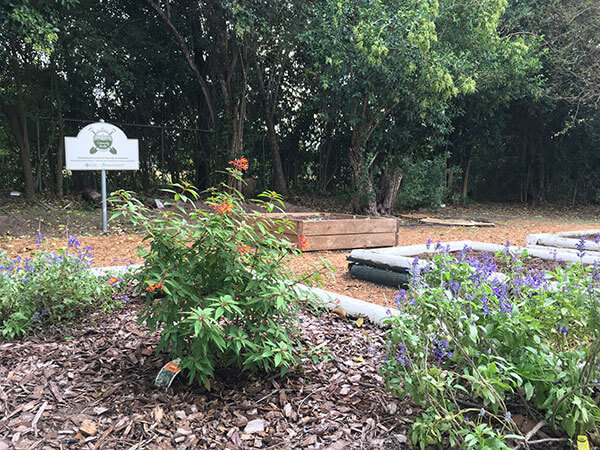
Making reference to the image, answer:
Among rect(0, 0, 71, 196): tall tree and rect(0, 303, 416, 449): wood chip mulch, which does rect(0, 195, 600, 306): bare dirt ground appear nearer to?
rect(0, 0, 71, 196): tall tree

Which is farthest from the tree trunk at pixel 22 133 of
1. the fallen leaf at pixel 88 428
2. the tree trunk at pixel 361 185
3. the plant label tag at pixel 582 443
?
the plant label tag at pixel 582 443

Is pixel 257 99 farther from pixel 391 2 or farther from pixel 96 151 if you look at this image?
pixel 96 151

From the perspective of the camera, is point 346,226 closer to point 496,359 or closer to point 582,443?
point 496,359

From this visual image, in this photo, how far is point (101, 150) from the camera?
25.3 ft

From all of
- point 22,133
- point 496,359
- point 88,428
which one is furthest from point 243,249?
point 22,133

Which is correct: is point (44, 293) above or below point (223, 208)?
below

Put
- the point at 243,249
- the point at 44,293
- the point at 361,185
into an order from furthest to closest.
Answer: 1. the point at 361,185
2. the point at 44,293
3. the point at 243,249

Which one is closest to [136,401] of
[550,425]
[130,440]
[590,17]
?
[130,440]

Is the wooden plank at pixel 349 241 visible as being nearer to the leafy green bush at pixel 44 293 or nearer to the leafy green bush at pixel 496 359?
the leafy green bush at pixel 44 293

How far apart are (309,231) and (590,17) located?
1134cm

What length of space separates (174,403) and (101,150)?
6756 millimetres

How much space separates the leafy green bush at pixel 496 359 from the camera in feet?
5.12

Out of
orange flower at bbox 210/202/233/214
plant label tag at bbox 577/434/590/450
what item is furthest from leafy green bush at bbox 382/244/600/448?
orange flower at bbox 210/202/233/214

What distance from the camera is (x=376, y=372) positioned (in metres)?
2.22
